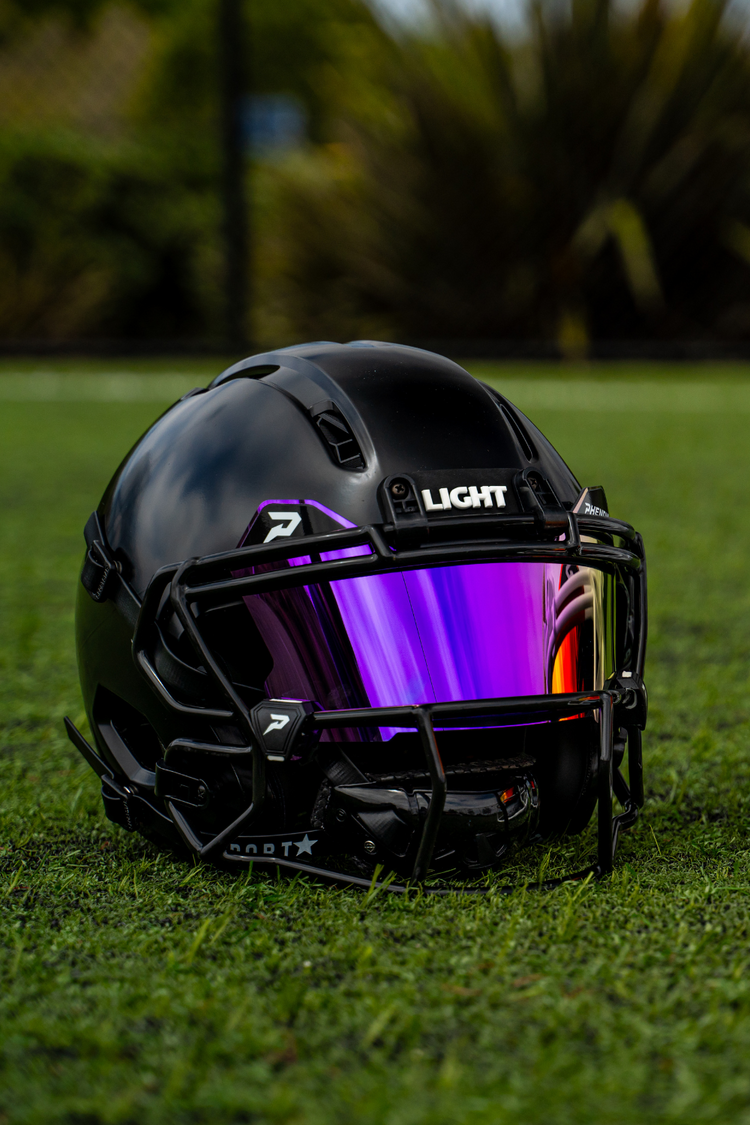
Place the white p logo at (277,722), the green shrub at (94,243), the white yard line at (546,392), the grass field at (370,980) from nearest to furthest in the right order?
the grass field at (370,980)
the white p logo at (277,722)
the white yard line at (546,392)
the green shrub at (94,243)

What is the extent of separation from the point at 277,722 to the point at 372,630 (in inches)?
5.1

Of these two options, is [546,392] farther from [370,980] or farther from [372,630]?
[370,980]

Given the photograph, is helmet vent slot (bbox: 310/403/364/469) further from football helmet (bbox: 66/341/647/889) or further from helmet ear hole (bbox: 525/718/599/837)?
helmet ear hole (bbox: 525/718/599/837)

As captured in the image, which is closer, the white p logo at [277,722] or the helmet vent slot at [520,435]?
the white p logo at [277,722]

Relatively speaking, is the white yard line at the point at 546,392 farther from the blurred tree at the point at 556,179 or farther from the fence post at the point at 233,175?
the blurred tree at the point at 556,179

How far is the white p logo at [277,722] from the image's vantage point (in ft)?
3.93

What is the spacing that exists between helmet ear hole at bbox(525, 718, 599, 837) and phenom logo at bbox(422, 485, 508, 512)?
256 millimetres

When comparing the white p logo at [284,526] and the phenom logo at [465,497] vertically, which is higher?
the phenom logo at [465,497]

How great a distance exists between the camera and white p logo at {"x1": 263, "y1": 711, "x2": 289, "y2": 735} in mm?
1197

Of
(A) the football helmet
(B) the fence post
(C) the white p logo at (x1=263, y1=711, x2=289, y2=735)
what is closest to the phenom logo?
(A) the football helmet

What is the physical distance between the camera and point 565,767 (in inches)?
52.2

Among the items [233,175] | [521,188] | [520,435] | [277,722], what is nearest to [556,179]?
[521,188]

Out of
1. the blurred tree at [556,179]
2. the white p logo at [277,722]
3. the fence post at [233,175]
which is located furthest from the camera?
the blurred tree at [556,179]

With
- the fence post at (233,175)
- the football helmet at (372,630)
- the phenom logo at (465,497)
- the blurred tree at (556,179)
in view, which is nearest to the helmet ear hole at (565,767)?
the football helmet at (372,630)
